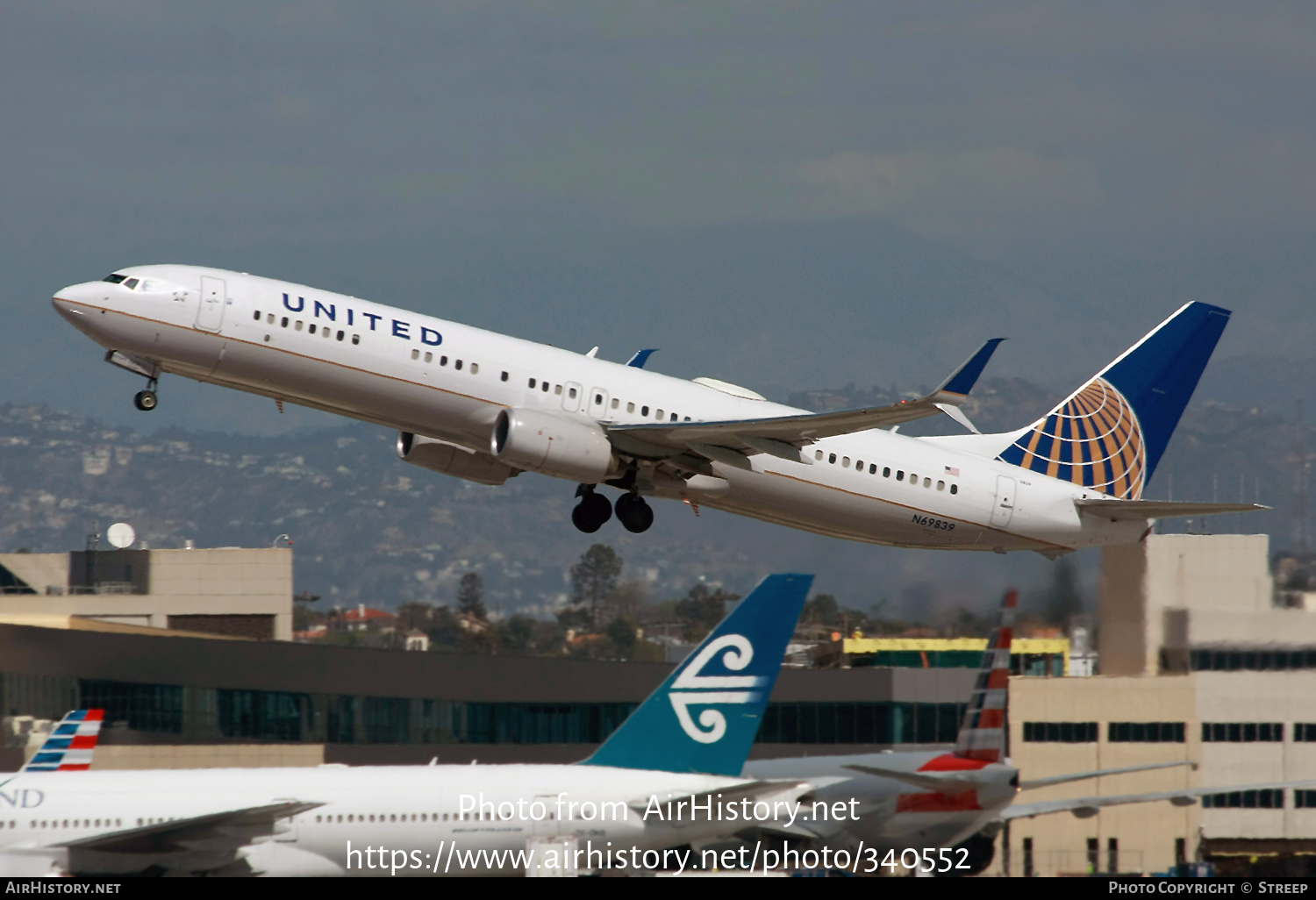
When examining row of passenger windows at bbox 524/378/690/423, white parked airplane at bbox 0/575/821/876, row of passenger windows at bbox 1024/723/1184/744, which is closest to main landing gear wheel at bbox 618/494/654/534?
row of passenger windows at bbox 524/378/690/423

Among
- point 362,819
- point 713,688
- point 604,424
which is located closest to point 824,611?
point 604,424

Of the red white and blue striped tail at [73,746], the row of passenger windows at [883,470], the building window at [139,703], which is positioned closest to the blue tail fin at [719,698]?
the row of passenger windows at [883,470]

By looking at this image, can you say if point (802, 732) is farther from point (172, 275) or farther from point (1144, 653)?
point (172, 275)

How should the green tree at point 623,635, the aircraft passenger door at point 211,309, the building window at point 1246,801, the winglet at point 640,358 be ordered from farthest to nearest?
1. the green tree at point 623,635
2. the building window at point 1246,801
3. the winglet at point 640,358
4. the aircraft passenger door at point 211,309

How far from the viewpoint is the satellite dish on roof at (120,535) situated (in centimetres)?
7162

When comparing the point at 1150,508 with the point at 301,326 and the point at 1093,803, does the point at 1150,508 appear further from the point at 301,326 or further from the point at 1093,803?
the point at 301,326

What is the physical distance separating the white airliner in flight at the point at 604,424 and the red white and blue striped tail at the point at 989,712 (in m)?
2.56

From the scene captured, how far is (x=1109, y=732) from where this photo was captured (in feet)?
168

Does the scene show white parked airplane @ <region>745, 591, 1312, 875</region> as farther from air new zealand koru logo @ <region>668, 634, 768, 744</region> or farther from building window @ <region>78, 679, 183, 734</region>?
building window @ <region>78, 679, 183, 734</region>

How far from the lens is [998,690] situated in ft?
119

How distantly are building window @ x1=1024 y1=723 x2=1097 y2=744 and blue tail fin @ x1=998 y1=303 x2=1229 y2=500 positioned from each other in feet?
40.5

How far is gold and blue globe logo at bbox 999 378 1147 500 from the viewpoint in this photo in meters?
39.8

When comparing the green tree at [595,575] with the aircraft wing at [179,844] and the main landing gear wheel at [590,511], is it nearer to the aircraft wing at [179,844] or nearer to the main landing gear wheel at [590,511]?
the main landing gear wheel at [590,511]

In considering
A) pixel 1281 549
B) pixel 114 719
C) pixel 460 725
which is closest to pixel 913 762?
pixel 1281 549
